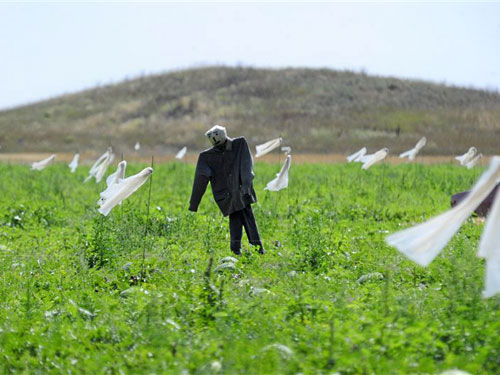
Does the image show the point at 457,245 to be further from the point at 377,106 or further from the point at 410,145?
the point at 377,106

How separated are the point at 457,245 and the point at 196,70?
63203mm

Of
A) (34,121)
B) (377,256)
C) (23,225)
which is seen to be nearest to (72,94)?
(34,121)

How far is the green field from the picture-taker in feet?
12.1

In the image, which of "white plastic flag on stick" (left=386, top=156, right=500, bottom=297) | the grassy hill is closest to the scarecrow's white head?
"white plastic flag on stick" (left=386, top=156, right=500, bottom=297)

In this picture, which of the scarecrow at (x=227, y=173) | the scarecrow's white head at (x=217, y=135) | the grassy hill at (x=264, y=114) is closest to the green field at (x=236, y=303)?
the scarecrow at (x=227, y=173)

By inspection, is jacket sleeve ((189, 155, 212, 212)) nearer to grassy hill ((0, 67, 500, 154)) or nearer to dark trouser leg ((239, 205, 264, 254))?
dark trouser leg ((239, 205, 264, 254))

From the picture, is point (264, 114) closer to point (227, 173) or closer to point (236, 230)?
point (236, 230)

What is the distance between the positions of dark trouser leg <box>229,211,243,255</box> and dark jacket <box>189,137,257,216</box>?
176 millimetres

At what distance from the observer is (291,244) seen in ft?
27.1

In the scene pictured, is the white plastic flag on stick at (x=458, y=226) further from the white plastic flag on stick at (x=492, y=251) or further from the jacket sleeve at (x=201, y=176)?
the jacket sleeve at (x=201, y=176)

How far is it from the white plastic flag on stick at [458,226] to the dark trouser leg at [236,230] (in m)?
4.15

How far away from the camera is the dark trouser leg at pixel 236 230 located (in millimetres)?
7652

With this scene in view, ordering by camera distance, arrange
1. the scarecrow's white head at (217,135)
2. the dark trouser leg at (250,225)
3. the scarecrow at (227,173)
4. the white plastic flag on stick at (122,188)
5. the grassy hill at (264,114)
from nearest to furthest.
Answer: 1. the white plastic flag on stick at (122,188)
2. the scarecrow's white head at (217,135)
3. the scarecrow at (227,173)
4. the dark trouser leg at (250,225)
5. the grassy hill at (264,114)

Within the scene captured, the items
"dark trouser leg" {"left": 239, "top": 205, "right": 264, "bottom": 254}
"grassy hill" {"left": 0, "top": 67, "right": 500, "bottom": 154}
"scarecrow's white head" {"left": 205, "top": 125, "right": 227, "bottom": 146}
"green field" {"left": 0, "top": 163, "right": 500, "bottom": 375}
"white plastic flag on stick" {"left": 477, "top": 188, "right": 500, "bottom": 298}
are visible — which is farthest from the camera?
"grassy hill" {"left": 0, "top": 67, "right": 500, "bottom": 154}
